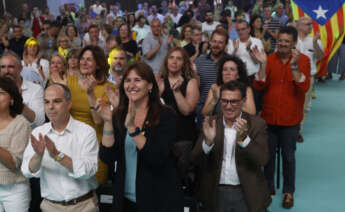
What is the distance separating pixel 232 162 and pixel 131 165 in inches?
30.8

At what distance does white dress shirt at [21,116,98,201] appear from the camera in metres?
2.41

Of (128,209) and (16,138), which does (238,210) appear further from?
(16,138)

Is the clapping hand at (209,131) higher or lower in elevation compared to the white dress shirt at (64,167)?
higher

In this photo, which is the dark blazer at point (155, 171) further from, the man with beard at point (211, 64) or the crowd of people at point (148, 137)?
the man with beard at point (211, 64)

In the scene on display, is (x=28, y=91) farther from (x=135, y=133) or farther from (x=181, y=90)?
(x=135, y=133)

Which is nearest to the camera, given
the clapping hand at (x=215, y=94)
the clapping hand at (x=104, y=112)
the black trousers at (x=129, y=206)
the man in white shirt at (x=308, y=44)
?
the clapping hand at (x=104, y=112)

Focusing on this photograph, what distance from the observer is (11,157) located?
255cm

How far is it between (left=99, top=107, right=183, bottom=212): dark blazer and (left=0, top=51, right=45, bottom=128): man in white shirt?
1118mm

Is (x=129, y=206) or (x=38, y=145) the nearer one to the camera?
(x=38, y=145)

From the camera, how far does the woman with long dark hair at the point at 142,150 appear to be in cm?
221

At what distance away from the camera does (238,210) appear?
2.76 meters

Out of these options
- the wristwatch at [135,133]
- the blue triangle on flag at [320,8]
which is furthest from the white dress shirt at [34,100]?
the blue triangle on flag at [320,8]

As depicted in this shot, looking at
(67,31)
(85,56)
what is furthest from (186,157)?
(67,31)

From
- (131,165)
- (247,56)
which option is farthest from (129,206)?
(247,56)
